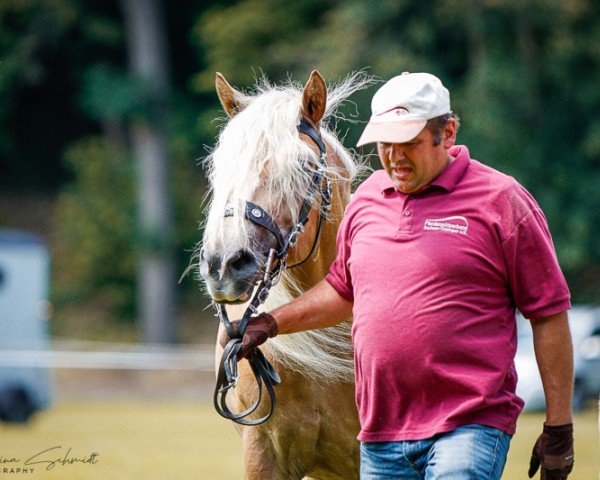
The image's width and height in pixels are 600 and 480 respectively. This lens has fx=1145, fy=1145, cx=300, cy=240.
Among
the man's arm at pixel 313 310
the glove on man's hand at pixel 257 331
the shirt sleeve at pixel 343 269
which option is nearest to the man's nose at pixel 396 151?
the shirt sleeve at pixel 343 269

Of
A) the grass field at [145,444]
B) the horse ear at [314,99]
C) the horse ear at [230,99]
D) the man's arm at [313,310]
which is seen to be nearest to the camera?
the man's arm at [313,310]

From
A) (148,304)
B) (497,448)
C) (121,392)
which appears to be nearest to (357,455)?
(497,448)

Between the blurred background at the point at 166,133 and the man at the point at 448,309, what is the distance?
39.8 ft

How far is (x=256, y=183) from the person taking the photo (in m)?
4.09

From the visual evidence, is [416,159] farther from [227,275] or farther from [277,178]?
[227,275]

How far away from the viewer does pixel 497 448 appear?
3680 mm

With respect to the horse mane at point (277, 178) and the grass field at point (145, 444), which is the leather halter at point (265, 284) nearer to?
the horse mane at point (277, 178)

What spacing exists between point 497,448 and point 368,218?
897 mm

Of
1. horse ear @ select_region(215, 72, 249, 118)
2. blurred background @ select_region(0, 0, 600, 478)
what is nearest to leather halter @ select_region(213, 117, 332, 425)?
horse ear @ select_region(215, 72, 249, 118)

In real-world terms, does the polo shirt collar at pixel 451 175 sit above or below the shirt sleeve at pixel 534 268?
above

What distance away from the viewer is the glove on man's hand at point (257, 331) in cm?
414

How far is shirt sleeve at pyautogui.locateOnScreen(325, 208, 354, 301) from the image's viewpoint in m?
4.14

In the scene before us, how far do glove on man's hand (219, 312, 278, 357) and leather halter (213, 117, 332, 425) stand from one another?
19 millimetres

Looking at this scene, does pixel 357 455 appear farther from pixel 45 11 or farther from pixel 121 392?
pixel 45 11
